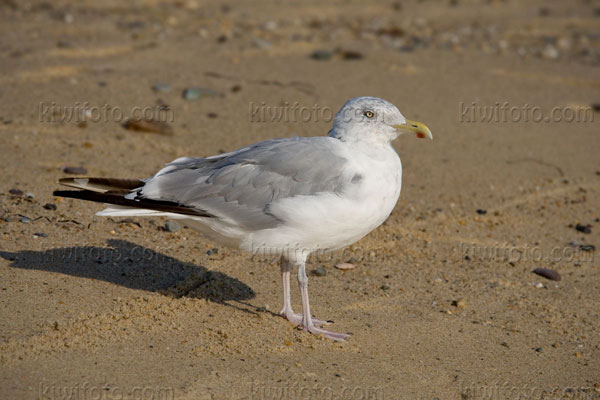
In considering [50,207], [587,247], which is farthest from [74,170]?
[587,247]

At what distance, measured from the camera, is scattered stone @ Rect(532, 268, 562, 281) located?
614cm

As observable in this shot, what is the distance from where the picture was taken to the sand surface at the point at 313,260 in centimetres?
451

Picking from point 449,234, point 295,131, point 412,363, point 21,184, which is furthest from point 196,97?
point 412,363

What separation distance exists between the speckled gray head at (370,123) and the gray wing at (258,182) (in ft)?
0.57

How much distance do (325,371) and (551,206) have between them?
383 centimetres

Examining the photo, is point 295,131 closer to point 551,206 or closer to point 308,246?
point 551,206

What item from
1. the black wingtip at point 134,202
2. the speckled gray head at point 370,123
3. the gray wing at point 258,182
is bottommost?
the black wingtip at point 134,202

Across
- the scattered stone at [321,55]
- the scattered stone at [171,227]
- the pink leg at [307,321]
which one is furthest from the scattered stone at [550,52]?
the pink leg at [307,321]

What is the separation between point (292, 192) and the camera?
4.80 meters

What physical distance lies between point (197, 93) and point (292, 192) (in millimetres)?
4468

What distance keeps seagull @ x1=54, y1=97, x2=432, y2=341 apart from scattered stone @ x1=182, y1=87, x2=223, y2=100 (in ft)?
12.8

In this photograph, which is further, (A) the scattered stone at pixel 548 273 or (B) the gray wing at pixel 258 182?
(A) the scattered stone at pixel 548 273

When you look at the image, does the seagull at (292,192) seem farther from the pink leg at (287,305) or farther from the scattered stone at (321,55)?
the scattered stone at (321,55)

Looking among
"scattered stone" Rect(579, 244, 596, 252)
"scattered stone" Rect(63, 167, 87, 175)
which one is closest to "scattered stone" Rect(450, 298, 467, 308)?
"scattered stone" Rect(579, 244, 596, 252)
